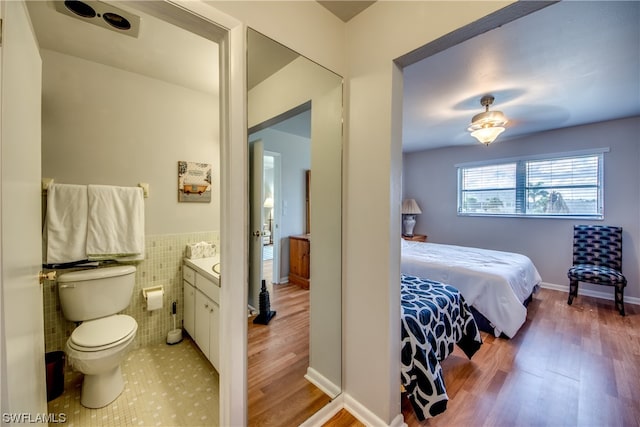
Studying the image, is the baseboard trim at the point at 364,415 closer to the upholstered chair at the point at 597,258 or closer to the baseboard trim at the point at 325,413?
the baseboard trim at the point at 325,413

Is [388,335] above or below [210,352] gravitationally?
above

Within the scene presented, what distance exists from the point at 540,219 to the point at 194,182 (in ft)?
15.9

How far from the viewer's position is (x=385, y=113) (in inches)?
52.6

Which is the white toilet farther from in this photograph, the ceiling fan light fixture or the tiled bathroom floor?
the ceiling fan light fixture

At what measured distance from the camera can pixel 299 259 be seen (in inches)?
68.7

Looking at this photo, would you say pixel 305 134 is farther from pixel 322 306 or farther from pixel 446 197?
pixel 446 197

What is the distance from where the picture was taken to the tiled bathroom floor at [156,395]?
152cm

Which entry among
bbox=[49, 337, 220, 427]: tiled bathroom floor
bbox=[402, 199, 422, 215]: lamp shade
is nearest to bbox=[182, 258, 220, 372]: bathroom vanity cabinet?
bbox=[49, 337, 220, 427]: tiled bathroom floor

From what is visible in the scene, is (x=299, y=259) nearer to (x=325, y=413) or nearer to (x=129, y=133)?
(x=325, y=413)

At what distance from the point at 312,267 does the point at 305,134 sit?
0.86m

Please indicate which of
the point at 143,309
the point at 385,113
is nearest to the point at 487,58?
the point at 385,113

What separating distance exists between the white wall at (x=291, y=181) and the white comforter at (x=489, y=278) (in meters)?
1.86

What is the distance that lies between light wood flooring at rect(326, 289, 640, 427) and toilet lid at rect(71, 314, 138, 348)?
58.0 inches

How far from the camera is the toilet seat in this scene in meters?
1.54
